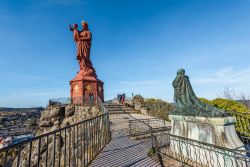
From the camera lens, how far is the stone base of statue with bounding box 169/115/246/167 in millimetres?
4679

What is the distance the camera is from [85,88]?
21422 millimetres

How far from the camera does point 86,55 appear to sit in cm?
2467

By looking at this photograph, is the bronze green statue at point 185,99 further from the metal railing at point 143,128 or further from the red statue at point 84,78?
the red statue at point 84,78

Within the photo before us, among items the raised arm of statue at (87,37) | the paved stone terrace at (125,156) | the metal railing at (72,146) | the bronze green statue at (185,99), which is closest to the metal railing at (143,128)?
the paved stone terrace at (125,156)

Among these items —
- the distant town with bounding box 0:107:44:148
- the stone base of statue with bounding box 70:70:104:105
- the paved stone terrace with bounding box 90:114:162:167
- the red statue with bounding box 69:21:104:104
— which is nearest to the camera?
the paved stone terrace with bounding box 90:114:162:167

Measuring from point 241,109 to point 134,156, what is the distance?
875 centimetres

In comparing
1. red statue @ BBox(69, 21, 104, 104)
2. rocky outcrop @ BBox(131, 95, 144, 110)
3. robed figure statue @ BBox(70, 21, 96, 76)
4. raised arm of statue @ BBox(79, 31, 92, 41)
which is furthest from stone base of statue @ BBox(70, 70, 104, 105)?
raised arm of statue @ BBox(79, 31, 92, 41)

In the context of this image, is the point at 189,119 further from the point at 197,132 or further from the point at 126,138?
the point at 126,138

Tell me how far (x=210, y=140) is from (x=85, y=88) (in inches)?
716

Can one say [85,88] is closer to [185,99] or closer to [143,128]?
[143,128]

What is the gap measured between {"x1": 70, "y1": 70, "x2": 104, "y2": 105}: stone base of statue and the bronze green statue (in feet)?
49.8

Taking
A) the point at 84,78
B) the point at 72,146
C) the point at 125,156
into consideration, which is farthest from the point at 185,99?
the point at 84,78

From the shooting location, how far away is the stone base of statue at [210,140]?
4679mm

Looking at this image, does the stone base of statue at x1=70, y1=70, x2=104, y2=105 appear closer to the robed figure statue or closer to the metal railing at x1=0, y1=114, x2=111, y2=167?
the robed figure statue
